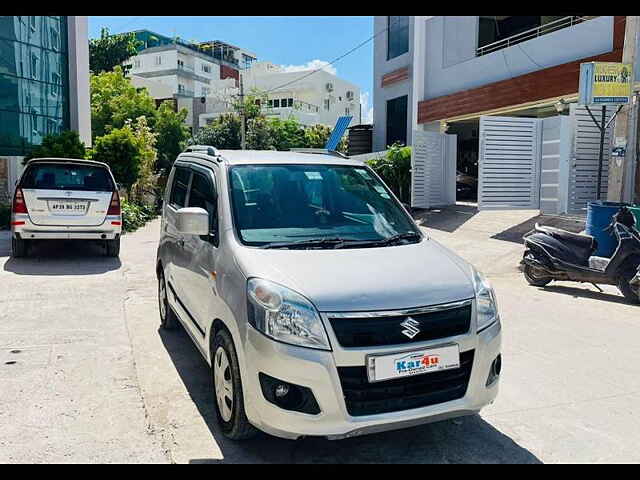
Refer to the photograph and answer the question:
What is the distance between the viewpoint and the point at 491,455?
331 cm

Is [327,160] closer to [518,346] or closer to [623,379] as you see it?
[518,346]

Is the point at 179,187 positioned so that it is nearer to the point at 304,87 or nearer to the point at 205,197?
the point at 205,197

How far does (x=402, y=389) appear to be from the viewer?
3.02 meters

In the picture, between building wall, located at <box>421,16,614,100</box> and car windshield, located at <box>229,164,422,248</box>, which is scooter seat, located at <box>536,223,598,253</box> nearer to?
car windshield, located at <box>229,164,422,248</box>

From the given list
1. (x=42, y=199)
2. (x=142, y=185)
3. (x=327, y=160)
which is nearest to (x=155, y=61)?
(x=142, y=185)

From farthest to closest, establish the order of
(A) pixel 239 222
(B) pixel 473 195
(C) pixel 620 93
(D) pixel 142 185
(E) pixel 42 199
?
(B) pixel 473 195, (D) pixel 142 185, (C) pixel 620 93, (E) pixel 42 199, (A) pixel 239 222

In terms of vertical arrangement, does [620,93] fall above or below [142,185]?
above

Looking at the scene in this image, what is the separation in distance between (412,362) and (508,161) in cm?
1155

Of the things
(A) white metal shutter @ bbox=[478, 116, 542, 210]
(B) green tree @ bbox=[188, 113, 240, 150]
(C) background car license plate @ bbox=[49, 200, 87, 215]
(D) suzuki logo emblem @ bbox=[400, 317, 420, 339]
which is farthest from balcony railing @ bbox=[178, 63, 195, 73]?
(D) suzuki logo emblem @ bbox=[400, 317, 420, 339]

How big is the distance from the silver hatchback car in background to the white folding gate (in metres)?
9.20

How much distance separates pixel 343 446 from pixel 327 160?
7.33 ft

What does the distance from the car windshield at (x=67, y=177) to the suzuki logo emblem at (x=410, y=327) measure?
7442 mm

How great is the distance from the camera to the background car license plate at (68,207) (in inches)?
347

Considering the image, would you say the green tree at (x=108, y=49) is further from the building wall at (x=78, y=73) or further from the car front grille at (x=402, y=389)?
the car front grille at (x=402, y=389)
